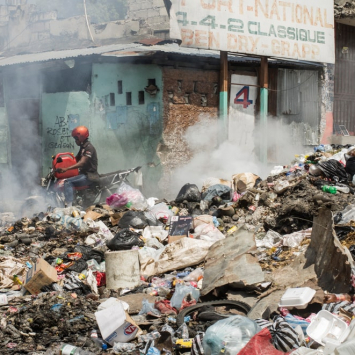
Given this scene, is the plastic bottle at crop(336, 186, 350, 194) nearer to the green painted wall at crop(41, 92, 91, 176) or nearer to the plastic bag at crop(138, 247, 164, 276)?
the plastic bag at crop(138, 247, 164, 276)

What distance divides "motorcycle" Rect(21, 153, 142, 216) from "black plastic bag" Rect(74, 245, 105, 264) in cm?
231

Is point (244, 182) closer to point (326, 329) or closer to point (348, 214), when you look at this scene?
point (348, 214)

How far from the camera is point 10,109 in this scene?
1305 centimetres

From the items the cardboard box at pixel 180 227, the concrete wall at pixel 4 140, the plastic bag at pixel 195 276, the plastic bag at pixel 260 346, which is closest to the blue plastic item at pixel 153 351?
the plastic bag at pixel 260 346

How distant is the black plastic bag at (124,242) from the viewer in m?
7.28

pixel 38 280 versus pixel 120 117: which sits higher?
pixel 120 117

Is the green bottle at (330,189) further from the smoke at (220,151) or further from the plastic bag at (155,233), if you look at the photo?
the smoke at (220,151)

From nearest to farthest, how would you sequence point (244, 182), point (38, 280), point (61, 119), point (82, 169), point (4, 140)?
1. point (38, 280)
2. point (82, 169)
3. point (244, 182)
4. point (61, 119)
5. point (4, 140)

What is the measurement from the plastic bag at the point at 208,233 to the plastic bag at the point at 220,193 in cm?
182

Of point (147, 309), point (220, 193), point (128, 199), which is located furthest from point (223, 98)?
point (147, 309)

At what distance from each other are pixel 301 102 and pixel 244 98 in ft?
6.62

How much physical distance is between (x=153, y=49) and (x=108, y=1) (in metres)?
17.9

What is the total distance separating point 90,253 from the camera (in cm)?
722

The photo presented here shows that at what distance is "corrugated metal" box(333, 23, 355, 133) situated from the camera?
14969 mm
